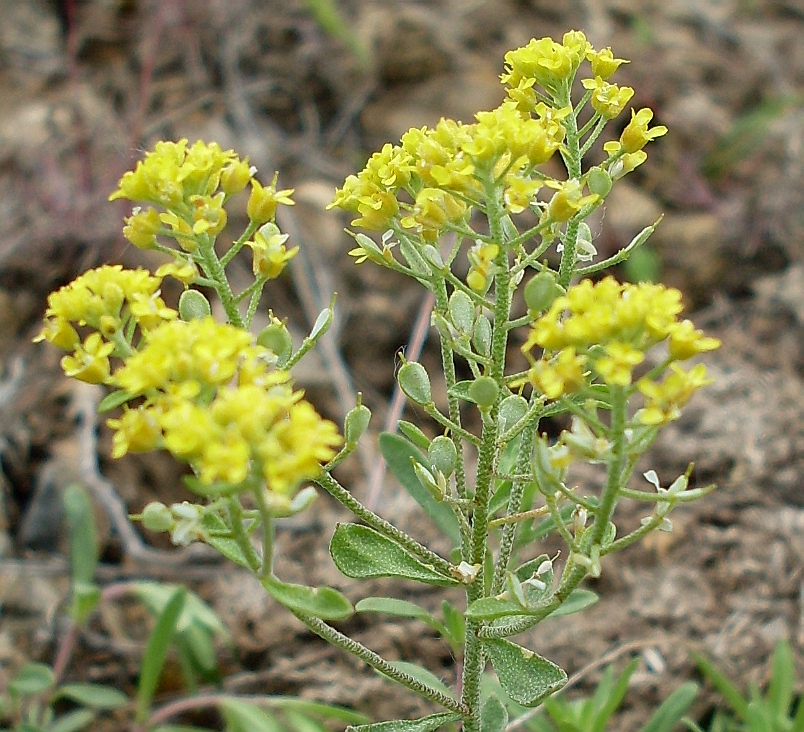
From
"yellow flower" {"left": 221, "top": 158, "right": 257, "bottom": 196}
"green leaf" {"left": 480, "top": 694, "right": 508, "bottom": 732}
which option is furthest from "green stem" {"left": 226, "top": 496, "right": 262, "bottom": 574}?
"green leaf" {"left": 480, "top": 694, "right": 508, "bottom": 732}

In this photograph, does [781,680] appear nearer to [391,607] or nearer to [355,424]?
[391,607]

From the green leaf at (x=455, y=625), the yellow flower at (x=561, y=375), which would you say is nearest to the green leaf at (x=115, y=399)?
the yellow flower at (x=561, y=375)

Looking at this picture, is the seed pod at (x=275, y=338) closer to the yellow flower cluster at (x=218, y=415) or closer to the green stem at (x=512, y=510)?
the yellow flower cluster at (x=218, y=415)

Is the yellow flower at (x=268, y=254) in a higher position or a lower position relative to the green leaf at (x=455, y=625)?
higher

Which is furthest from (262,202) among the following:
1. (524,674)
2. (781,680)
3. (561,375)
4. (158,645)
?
(781,680)

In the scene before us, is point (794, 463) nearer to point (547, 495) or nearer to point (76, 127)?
point (547, 495)

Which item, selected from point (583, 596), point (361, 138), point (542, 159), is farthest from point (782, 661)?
point (361, 138)
